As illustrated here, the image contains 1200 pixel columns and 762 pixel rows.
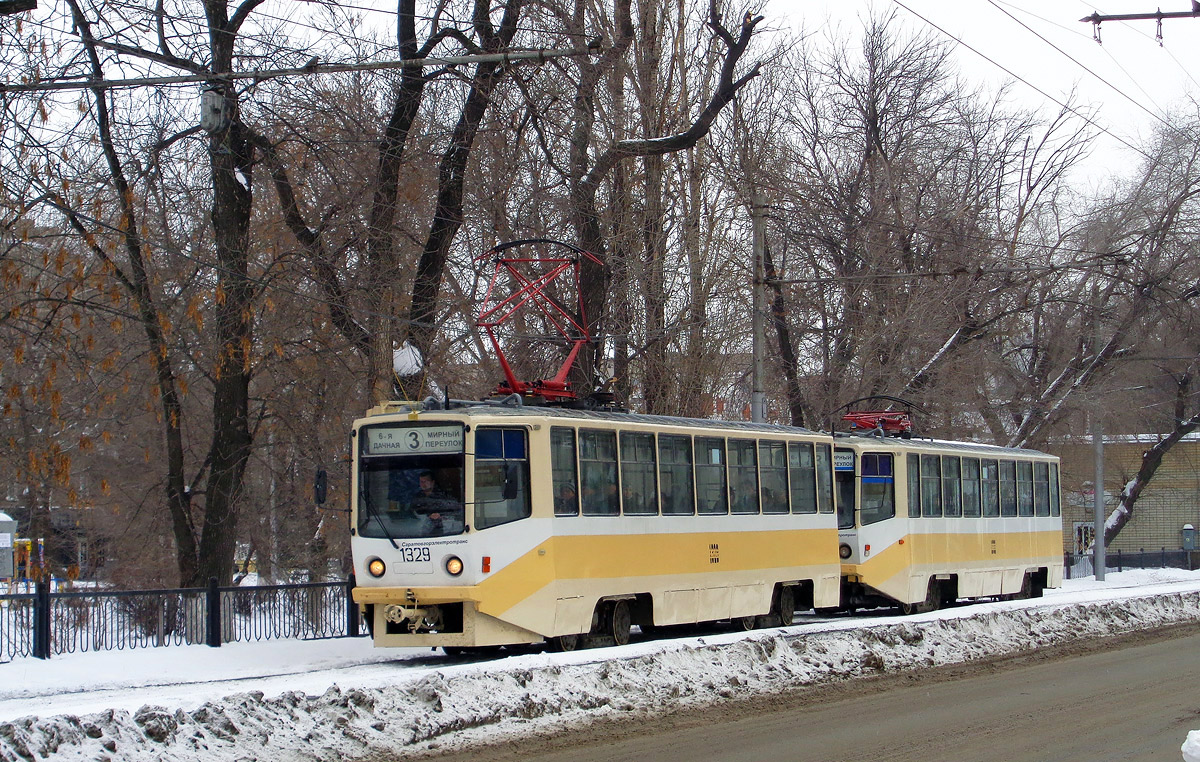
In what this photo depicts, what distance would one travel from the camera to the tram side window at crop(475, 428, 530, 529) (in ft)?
49.2

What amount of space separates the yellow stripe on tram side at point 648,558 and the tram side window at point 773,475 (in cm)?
43

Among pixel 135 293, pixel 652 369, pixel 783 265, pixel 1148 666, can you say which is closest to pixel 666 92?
pixel 652 369

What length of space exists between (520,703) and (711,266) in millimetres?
18032

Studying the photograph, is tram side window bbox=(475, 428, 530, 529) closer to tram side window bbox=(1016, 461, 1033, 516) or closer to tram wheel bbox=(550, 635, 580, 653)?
tram wheel bbox=(550, 635, 580, 653)

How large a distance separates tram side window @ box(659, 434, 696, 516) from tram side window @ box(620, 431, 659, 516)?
0.20 m

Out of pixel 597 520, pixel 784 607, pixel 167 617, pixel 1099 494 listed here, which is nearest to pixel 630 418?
pixel 597 520

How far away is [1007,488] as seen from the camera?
27.4 meters

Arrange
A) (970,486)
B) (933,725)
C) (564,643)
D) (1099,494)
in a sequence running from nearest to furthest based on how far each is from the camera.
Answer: (933,725) < (564,643) < (970,486) < (1099,494)

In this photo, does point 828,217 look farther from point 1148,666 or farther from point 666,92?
point 1148,666

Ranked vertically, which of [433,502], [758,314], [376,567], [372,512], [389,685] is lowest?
[389,685]

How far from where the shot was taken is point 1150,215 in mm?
39656

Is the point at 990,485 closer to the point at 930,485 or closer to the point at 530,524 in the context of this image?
the point at 930,485

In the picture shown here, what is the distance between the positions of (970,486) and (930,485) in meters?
2.00

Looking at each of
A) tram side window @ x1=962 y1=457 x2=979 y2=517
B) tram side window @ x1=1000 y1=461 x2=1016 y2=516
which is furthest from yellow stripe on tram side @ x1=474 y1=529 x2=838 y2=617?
tram side window @ x1=1000 y1=461 x2=1016 y2=516
